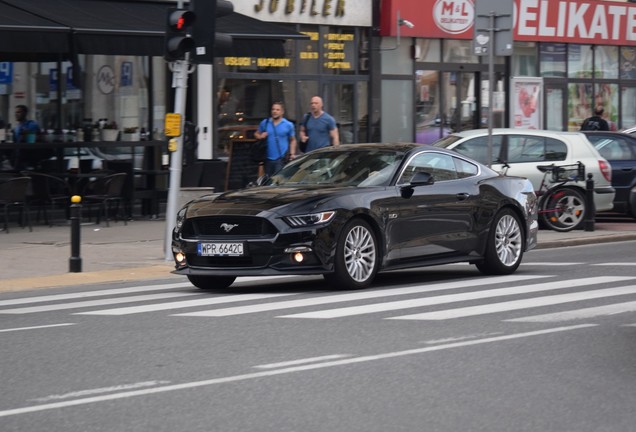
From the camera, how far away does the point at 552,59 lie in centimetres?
3728

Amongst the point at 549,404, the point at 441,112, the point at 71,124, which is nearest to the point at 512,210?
the point at 549,404

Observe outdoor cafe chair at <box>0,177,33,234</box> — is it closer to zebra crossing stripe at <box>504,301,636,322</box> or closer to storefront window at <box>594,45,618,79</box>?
zebra crossing stripe at <box>504,301,636,322</box>

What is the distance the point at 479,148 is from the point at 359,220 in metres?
8.86

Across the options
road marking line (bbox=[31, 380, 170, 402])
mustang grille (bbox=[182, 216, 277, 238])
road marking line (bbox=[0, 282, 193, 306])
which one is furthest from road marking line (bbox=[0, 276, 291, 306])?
road marking line (bbox=[31, 380, 170, 402])

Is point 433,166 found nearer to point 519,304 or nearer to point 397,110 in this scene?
point 519,304

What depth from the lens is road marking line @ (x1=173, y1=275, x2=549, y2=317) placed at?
12234mm

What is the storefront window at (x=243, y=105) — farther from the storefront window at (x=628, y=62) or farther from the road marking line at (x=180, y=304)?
the road marking line at (x=180, y=304)

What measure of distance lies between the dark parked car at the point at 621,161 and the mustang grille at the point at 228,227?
11.8 m

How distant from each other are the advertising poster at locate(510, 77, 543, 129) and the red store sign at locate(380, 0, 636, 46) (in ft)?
3.65

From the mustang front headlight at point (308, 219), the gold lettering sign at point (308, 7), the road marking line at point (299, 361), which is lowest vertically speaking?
the road marking line at point (299, 361)

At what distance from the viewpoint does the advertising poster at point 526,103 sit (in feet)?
119

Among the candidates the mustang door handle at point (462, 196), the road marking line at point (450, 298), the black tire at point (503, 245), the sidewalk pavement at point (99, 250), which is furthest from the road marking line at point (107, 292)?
the road marking line at point (450, 298)

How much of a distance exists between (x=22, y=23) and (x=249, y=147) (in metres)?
6.97

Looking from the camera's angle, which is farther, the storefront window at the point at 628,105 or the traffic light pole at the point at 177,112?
the storefront window at the point at 628,105
